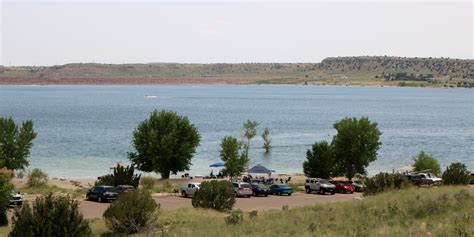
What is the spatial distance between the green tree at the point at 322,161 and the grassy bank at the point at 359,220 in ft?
77.9

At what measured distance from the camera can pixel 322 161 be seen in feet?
176

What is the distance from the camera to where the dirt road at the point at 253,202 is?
3388 cm

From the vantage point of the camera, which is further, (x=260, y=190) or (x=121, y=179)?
(x=121, y=179)

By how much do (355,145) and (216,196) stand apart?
24.2 metres

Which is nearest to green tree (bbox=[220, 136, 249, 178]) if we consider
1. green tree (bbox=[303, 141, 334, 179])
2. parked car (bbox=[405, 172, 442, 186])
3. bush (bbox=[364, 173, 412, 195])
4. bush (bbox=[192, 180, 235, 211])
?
green tree (bbox=[303, 141, 334, 179])

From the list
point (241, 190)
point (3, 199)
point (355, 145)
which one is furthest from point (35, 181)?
point (355, 145)

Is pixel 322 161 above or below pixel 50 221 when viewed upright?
below

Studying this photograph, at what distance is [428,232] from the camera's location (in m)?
18.3

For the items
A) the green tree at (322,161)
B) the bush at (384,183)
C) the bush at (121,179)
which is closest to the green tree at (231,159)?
the green tree at (322,161)

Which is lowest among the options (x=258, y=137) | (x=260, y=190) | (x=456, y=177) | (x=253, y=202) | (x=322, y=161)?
(x=258, y=137)

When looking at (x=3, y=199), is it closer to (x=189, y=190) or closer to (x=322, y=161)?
(x=189, y=190)

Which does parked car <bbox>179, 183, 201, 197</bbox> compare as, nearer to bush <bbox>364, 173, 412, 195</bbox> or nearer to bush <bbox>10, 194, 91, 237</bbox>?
bush <bbox>364, 173, 412, 195</bbox>

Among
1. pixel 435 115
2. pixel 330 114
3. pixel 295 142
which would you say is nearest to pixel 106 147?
pixel 295 142

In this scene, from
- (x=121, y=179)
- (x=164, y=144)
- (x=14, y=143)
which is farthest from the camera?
(x=164, y=144)
